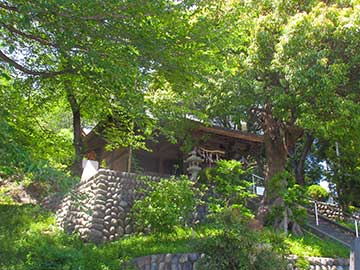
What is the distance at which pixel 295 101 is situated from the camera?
38.7ft

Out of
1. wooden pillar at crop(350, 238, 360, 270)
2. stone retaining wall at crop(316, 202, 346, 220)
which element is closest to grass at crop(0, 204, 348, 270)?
wooden pillar at crop(350, 238, 360, 270)

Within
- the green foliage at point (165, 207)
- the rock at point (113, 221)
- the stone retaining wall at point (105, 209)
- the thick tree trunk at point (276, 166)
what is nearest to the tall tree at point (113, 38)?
the green foliage at point (165, 207)

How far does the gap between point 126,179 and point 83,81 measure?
3705 millimetres

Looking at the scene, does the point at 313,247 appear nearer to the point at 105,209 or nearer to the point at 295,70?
the point at 295,70

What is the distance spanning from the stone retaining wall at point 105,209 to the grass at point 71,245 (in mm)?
469

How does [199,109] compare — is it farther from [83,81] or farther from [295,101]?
[83,81]

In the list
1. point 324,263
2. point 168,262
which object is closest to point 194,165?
point 324,263

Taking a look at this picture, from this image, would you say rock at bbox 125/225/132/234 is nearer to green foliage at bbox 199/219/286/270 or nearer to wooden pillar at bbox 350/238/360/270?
green foliage at bbox 199/219/286/270

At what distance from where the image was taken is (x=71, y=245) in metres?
9.91

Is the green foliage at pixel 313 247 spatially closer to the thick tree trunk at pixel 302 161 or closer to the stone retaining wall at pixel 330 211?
the stone retaining wall at pixel 330 211

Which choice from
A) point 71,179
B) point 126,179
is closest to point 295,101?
point 126,179

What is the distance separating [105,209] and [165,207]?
206 cm

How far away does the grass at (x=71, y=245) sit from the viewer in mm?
7992

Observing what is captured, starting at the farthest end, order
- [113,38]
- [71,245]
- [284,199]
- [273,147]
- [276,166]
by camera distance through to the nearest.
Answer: [273,147], [276,166], [284,199], [71,245], [113,38]
